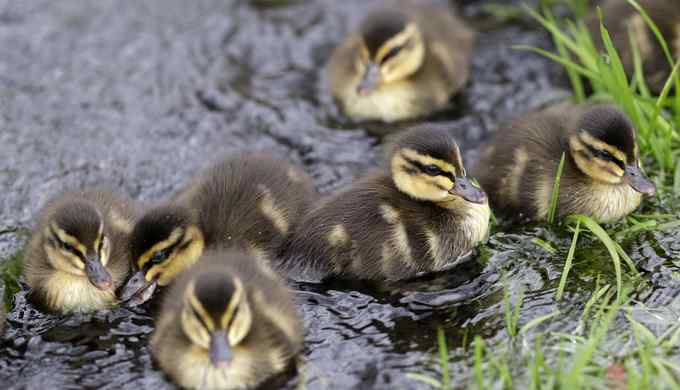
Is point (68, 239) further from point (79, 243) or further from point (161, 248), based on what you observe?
point (161, 248)

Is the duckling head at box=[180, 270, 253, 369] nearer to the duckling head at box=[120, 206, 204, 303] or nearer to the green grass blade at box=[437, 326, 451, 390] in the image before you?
the duckling head at box=[120, 206, 204, 303]

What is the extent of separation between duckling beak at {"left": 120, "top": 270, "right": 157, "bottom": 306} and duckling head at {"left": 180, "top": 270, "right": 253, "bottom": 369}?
0.52m

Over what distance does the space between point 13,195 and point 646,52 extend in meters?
3.14

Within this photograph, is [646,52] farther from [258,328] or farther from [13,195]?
[13,195]

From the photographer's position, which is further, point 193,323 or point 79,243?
point 79,243

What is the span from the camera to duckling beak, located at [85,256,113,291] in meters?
3.78

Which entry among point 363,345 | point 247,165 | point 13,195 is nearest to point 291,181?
point 247,165

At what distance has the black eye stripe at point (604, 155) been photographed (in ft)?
13.6

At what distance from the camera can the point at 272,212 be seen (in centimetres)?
410

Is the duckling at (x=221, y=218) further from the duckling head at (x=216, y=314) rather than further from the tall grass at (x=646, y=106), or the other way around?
the tall grass at (x=646, y=106)

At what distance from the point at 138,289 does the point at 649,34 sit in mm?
2916

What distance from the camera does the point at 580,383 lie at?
10.8ft

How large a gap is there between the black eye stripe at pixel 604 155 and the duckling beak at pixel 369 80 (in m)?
1.47

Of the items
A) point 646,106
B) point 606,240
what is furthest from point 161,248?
point 646,106
